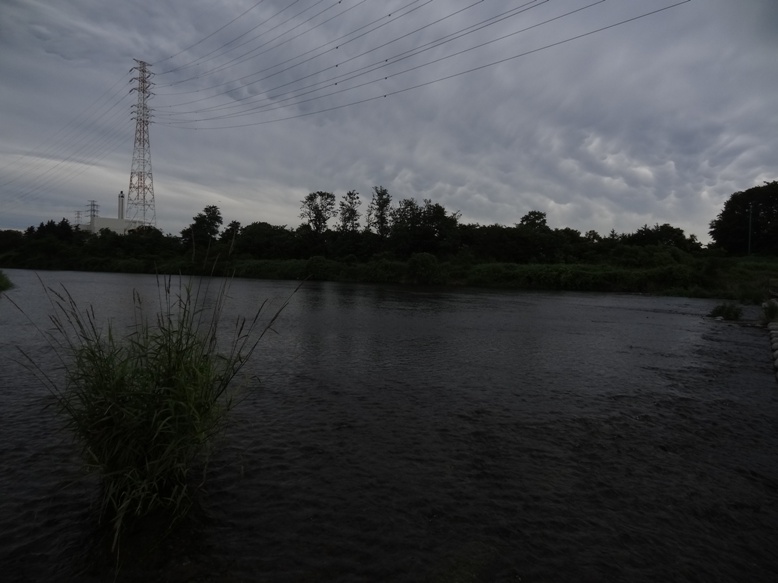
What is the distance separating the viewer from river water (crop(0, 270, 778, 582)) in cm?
444

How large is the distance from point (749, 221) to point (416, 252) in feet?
205

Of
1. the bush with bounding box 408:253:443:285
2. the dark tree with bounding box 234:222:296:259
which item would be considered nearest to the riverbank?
the bush with bounding box 408:253:443:285

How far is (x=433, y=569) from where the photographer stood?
14.2 feet

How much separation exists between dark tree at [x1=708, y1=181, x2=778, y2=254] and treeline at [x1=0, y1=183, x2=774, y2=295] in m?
9.06

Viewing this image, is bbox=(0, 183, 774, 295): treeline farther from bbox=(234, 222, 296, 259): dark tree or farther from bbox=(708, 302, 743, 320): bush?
bbox=(708, 302, 743, 320): bush

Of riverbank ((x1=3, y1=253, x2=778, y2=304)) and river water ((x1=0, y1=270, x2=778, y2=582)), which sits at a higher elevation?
riverbank ((x1=3, y1=253, x2=778, y2=304))

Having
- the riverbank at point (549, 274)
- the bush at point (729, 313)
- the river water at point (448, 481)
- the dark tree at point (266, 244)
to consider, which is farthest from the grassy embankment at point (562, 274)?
the river water at point (448, 481)

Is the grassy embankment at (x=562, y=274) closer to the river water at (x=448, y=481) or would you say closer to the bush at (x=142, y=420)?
the river water at (x=448, y=481)

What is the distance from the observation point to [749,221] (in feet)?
278

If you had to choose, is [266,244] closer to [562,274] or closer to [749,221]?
[562,274]

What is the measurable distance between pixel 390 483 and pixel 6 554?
159 inches

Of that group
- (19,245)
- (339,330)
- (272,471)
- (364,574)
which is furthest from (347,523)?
(19,245)

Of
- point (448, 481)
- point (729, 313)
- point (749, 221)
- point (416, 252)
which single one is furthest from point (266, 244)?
point (448, 481)

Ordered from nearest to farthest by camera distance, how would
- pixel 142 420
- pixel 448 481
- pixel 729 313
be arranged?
pixel 142 420 → pixel 448 481 → pixel 729 313
